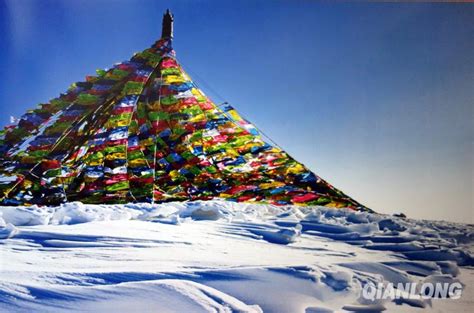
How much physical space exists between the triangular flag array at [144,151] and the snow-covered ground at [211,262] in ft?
1.95

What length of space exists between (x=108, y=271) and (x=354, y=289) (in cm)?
64

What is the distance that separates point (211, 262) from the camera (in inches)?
35.4

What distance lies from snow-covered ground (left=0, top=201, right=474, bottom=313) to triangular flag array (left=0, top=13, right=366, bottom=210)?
59 cm

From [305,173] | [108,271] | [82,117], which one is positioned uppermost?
[82,117]

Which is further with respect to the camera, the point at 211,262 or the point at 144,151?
the point at 144,151

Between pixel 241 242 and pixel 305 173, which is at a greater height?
pixel 305 173

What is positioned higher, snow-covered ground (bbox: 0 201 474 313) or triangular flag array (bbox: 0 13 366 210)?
triangular flag array (bbox: 0 13 366 210)

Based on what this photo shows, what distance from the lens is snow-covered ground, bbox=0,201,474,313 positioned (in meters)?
0.71

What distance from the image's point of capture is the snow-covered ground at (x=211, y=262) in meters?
0.71

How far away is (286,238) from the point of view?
1220mm

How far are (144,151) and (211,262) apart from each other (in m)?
1.70

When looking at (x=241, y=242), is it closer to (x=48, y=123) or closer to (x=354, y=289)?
(x=354, y=289)

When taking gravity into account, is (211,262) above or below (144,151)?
below

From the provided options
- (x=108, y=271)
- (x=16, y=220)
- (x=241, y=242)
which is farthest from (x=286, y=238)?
Result: (x=16, y=220)
